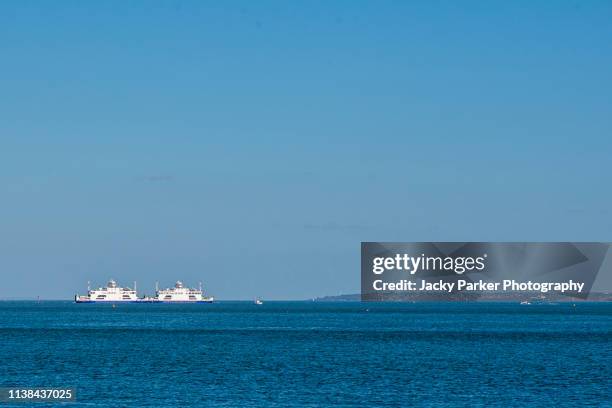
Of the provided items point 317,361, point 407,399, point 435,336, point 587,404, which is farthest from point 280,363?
point 435,336

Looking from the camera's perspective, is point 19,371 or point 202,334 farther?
point 202,334

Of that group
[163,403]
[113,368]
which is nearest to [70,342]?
[113,368]

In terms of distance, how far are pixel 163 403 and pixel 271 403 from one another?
6.76 m

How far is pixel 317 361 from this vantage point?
346 feet

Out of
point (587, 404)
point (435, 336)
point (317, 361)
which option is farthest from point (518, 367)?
point (435, 336)

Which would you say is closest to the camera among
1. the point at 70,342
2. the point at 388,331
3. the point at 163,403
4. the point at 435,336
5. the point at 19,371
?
the point at 163,403

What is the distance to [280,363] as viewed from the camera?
337ft

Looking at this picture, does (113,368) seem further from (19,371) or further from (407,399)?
(407,399)

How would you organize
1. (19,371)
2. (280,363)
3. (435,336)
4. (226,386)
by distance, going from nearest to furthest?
(226,386), (19,371), (280,363), (435,336)

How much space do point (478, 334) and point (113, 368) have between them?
79.0 m

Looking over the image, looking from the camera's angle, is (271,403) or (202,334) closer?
(271,403)

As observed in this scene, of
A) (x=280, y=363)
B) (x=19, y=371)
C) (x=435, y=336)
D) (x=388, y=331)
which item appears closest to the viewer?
(x=19, y=371)

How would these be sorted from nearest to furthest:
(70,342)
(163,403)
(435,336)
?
(163,403)
(70,342)
(435,336)

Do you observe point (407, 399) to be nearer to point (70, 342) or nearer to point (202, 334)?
point (70, 342)
